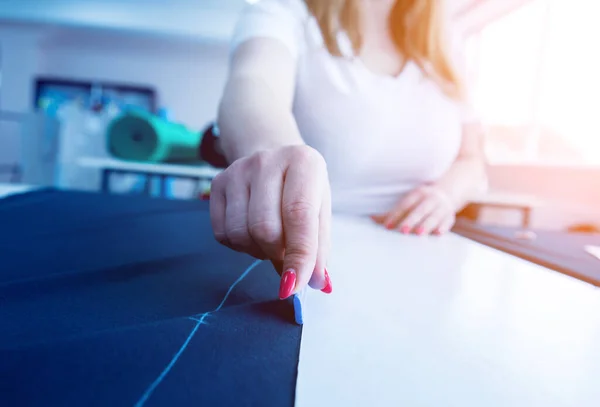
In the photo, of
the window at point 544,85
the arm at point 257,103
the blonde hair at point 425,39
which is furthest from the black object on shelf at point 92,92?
the arm at point 257,103

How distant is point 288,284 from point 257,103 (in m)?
0.27

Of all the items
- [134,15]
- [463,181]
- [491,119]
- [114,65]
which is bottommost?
[463,181]

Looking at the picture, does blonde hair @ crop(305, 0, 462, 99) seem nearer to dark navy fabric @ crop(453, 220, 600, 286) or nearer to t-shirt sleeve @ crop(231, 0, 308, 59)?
t-shirt sleeve @ crop(231, 0, 308, 59)

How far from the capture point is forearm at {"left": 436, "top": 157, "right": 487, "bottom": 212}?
82 centimetres

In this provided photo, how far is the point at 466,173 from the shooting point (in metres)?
0.90

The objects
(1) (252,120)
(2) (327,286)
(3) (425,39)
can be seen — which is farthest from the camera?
(3) (425,39)

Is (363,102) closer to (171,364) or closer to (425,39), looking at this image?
(425,39)

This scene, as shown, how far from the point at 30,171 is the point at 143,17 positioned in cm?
341

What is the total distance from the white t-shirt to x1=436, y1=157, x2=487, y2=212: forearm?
4 centimetres

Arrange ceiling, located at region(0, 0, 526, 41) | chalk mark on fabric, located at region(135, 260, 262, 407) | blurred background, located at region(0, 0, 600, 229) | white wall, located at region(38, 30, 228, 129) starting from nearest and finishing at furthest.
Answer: chalk mark on fabric, located at region(135, 260, 262, 407), blurred background, located at region(0, 0, 600, 229), ceiling, located at region(0, 0, 526, 41), white wall, located at region(38, 30, 228, 129)

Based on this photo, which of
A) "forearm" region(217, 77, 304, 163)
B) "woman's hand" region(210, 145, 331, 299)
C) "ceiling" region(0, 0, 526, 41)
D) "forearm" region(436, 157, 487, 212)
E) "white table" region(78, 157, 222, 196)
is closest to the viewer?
"woman's hand" region(210, 145, 331, 299)

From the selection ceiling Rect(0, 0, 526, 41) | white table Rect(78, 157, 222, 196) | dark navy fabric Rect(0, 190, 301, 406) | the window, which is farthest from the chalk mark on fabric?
ceiling Rect(0, 0, 526, 41)

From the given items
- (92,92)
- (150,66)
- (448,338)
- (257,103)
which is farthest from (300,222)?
(92,92)

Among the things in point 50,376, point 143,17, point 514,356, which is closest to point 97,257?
point 50,376
